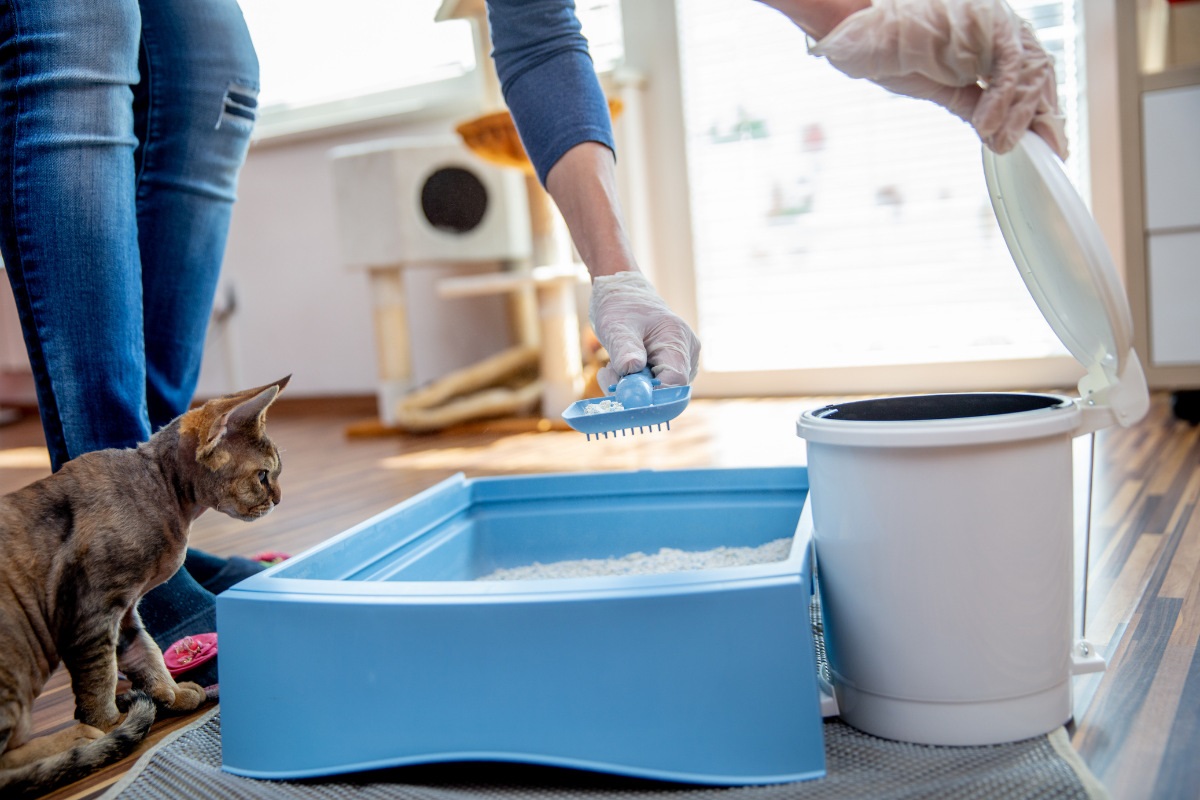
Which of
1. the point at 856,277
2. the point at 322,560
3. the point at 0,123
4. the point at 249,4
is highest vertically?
the point at 249,4

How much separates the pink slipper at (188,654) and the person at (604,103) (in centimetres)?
45

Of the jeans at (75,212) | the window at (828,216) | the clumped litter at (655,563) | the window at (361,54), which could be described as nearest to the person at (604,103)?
the clumped litter at (655,563)

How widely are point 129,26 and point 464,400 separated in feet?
6.07

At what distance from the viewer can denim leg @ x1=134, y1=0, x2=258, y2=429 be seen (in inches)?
42.8

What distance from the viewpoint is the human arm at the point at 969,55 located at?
701 mm

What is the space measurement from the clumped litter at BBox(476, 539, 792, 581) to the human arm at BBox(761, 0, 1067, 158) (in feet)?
1.50

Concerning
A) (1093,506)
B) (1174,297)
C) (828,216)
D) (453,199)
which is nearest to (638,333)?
(1093,506)

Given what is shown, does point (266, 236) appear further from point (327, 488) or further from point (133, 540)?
point (133, 540)

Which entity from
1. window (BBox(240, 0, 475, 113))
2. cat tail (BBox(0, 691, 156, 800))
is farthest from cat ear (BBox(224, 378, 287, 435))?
window (BBox(240, 0, 475, 113))

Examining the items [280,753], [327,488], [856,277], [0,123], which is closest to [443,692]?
[280,753]

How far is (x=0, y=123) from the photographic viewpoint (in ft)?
2.97

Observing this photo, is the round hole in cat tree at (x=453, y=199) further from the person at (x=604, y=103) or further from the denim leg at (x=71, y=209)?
the denim leg at (x=71, y=209)

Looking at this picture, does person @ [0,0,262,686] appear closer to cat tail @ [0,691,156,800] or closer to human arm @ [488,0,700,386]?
cat tail @ [0,691,156,800]

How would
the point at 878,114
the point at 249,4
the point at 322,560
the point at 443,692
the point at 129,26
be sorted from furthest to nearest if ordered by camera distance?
the point at 249,4 → the point at 878,114 → the point at 129,26 → the point at 322,560 → the point at 443,692
